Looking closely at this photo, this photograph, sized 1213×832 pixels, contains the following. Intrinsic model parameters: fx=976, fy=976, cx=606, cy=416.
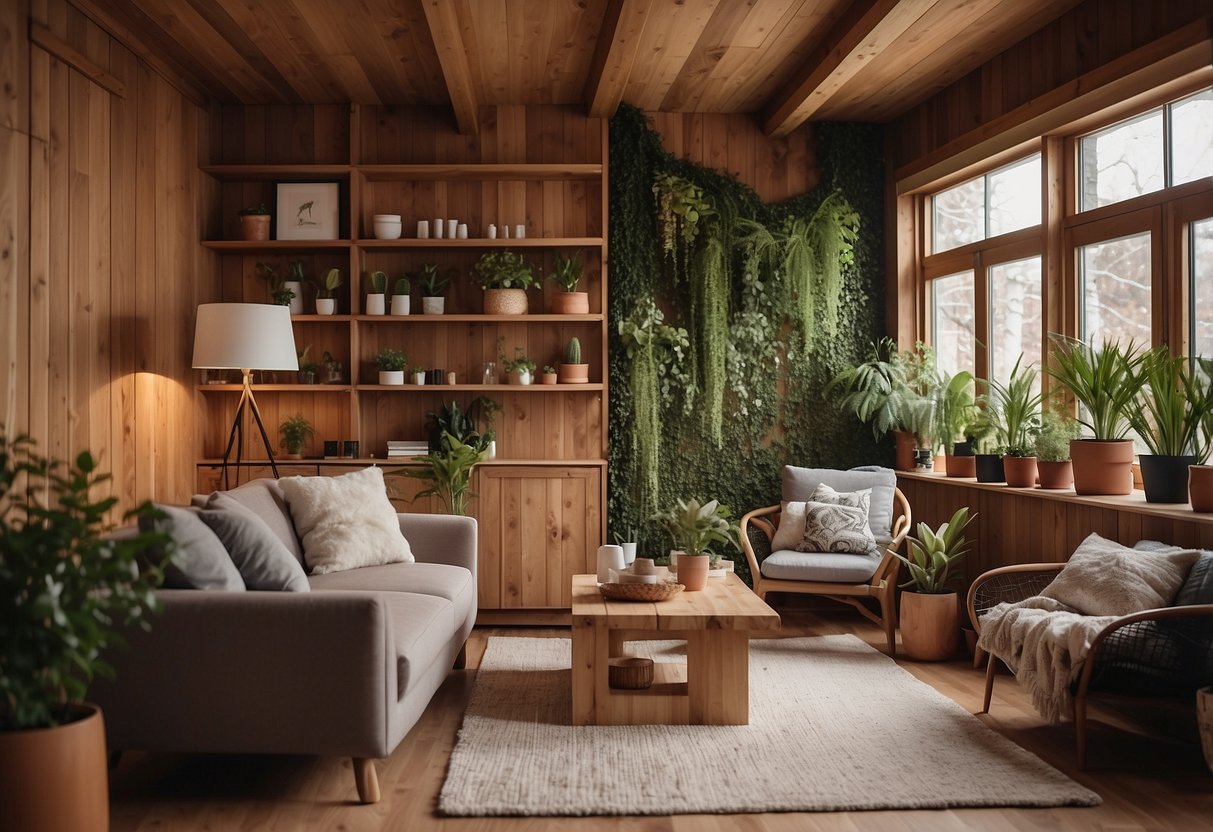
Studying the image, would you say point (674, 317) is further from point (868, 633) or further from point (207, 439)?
point (207, 439)

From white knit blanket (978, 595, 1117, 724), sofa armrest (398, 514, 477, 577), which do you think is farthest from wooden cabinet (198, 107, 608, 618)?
white knit blanket (978, 595, 1117, 724)

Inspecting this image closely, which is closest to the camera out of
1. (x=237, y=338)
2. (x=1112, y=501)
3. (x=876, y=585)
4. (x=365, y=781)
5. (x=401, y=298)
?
(x=365, y=781)

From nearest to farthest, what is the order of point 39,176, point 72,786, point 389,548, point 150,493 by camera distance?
point 72,786, point 39,176, point 389,548, point 150,493

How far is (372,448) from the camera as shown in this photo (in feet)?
18.3

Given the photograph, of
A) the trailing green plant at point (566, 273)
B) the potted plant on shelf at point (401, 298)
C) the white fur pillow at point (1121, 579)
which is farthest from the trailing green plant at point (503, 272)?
the white fur pillow at point (1121, 579)

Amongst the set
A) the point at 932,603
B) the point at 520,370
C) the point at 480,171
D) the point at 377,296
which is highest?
the point at 480,171

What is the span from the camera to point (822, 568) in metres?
4.66

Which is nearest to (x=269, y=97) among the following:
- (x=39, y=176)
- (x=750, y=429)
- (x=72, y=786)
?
(x=39, y=176)

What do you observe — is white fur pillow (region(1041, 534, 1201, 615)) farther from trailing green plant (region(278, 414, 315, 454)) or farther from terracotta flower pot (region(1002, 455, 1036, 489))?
trailing green plant (region(278, 414, 315, 454))

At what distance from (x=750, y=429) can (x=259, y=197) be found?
3109 millimetres

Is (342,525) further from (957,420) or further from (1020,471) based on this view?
(957,420)

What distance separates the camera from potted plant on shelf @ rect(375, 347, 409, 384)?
5340 mm

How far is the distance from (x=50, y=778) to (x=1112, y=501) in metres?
3.57

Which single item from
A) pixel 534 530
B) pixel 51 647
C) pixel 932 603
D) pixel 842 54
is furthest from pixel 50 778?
pixel 842 54
